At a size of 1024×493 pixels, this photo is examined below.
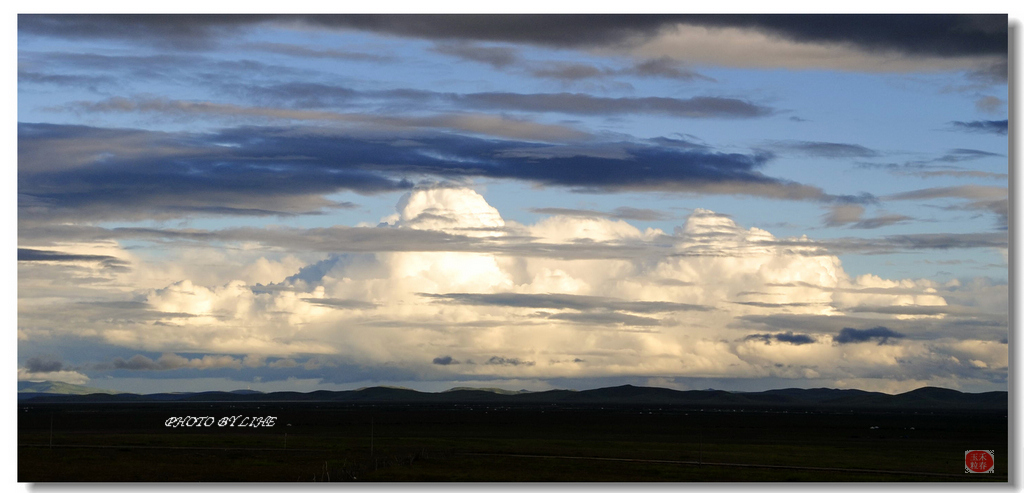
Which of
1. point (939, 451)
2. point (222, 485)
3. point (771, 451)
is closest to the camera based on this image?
point (222, 485)

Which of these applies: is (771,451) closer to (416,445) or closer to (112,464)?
(416,445)

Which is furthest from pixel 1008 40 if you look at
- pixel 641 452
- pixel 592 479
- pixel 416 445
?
pixel 416 445

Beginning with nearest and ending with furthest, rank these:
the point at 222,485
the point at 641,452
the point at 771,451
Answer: the point at 222,485 → the point at 641,452 → the point at 771,451

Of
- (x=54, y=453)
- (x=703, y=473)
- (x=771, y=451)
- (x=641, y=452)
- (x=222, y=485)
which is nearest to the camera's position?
(x=222, y=485)

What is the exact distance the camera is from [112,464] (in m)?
83.1

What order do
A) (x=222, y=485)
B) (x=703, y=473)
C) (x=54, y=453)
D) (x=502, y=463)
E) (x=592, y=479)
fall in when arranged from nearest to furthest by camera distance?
(x=222, y=485) < (x=592, y=479) < (x=703, y=473) < (x=502, y=463) < (x=54, y=453)

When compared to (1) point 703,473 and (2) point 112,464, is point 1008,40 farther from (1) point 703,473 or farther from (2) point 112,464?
(2) point 112,464

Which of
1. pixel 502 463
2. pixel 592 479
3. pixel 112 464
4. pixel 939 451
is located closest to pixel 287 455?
pixel 112 464

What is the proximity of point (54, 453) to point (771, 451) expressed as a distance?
8632 cm

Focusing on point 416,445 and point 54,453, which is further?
point 416,445

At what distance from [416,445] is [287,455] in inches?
1113

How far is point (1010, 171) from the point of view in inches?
1843
